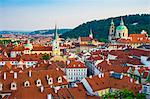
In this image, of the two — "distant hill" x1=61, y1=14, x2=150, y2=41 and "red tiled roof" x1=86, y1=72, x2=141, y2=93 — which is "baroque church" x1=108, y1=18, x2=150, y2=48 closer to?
"distant hill" x1=61, y1=14, x2=150, y2=41

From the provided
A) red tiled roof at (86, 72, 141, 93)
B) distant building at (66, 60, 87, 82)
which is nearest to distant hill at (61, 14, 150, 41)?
distant building at (66, 60, 87, 82)

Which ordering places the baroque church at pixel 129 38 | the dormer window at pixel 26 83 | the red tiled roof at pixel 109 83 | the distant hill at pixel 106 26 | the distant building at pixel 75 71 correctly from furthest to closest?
the distant hill at pixel 106 26 < the baroque church at pixel 129 38 < the distant building at pixel 75 71 < the dormer window at pixel 26 83 < the red tiled roof at pixel 109 83

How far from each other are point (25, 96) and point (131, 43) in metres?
19.3

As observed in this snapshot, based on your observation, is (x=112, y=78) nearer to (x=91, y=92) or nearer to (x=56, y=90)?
(x=91, y=92)

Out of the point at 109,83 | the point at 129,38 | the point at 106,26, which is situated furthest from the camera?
the point at 106,26

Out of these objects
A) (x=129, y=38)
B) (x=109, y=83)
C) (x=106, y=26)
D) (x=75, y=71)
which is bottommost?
(x=75, y=71)

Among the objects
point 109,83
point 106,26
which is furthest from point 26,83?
point 106,26

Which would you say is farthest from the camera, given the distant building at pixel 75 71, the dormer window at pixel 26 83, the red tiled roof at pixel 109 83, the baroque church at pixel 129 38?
the baroque church at pixel 129 38

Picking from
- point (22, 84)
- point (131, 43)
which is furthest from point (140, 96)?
point (131, 43)

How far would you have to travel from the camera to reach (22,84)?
9.95 metres

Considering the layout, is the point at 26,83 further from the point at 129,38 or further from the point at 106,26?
the point at 106,26

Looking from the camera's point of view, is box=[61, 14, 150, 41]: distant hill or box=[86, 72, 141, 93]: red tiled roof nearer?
box=[86, 72, 141, 93]: red tiled roof

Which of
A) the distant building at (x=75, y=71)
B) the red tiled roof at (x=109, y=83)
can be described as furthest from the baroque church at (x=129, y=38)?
the red tiled roof at (x=109, y=83)

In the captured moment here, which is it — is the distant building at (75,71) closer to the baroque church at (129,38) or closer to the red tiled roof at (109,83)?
the red tiled roof at (109,83)
